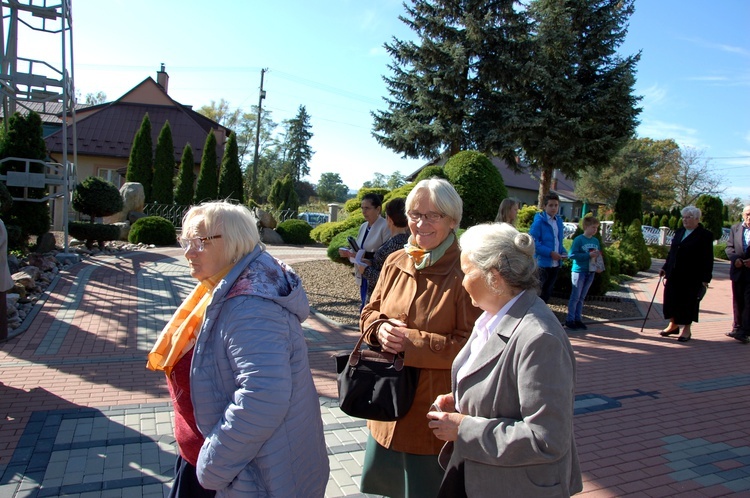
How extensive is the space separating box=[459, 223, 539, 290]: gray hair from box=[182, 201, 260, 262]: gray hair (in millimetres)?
807

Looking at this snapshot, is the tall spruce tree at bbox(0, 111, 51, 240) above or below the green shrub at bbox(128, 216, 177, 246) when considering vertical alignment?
above

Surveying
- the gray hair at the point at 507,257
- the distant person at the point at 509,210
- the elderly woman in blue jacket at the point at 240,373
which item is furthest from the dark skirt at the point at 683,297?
the elderly woman in blue jacket at the point at 240,373

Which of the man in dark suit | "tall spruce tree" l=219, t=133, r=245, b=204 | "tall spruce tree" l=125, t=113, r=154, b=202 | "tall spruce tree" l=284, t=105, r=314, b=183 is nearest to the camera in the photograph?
the man in dark suit

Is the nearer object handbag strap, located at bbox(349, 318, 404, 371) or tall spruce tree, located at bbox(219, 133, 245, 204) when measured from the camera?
handbag strap, located at bbox(349, 318, 404, 371)

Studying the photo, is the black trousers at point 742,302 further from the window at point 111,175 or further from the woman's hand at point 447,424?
the window at point 111,175

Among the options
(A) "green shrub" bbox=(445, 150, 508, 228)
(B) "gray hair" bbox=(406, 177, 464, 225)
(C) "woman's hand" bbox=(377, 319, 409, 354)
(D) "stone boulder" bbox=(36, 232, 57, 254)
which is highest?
(A) "green shrub" bbox=(445, 150, 508, 228)

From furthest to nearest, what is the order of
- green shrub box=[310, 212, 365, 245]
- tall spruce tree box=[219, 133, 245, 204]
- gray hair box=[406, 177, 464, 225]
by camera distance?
tall spruce tree box=[219, 133, 245, 204], green shrub box=[310, 212, 365, 245], gray hair box=[406, 177, 464, 225]

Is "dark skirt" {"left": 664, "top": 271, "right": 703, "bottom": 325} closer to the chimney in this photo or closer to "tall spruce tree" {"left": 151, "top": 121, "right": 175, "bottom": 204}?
"tall spruce tree" {"left": 151, "top": 121, "right": 175, "bottom": 204}

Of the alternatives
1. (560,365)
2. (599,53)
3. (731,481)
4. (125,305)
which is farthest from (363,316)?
(599,53)

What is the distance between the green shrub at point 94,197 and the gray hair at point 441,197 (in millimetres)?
14019

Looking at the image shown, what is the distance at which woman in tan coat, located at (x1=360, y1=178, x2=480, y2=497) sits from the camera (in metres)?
2.21

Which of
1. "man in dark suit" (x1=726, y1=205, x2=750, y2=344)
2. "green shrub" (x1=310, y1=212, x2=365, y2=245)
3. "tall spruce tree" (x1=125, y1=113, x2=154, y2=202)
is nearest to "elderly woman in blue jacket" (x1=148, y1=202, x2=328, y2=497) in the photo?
"man in dark suit" (x1=726, y1=205, x2=750, y2=344)

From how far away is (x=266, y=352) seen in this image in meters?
1.72

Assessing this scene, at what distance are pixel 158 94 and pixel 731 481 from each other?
38.9m
